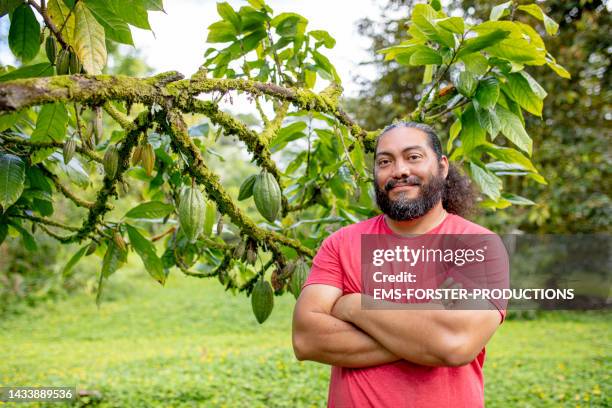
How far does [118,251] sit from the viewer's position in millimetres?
1568

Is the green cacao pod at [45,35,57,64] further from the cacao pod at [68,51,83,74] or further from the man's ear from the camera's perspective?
the man's ear

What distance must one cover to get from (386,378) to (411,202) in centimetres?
39

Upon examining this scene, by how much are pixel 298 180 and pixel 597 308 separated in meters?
6.14

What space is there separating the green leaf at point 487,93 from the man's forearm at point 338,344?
620 millimetres

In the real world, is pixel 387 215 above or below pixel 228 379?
above

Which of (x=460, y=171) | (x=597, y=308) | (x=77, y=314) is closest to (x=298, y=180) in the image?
(x=460, y=171)

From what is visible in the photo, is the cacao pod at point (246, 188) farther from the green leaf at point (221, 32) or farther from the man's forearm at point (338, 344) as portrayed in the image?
the green leaf at point (221, 32)

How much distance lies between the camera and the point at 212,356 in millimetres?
5109

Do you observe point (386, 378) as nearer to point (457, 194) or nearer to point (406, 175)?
point (406, 175)

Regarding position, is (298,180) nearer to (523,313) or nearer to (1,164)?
(1,164)

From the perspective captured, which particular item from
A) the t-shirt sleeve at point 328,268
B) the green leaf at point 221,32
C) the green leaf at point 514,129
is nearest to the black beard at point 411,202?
the t-shirt sleeve at point 328,268

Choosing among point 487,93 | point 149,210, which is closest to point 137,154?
point 149,210

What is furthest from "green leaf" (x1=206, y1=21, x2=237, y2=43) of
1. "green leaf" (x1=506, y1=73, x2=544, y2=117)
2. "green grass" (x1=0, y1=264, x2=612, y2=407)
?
"green grass" (x1=0, y1=264, x2=612, y2=407)

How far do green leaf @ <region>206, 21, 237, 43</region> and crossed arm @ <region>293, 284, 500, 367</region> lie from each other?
0.83 m
